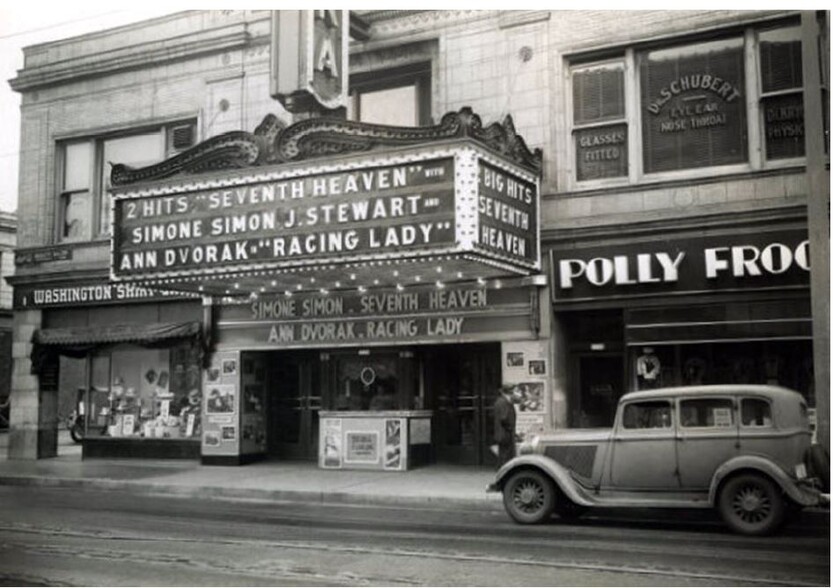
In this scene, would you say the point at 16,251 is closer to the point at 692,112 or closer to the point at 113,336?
the point at 113,336

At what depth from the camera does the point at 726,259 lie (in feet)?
47.7

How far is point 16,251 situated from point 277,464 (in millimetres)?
8149

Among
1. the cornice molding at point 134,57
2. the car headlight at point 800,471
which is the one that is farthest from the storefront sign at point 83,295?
the car headlight at point 800,471

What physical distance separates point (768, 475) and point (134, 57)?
51.0 ft

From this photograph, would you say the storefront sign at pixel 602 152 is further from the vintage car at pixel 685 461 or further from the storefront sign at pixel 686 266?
the vintage car at pixel 685 461

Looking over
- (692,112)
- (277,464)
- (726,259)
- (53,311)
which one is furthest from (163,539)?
(53,311)

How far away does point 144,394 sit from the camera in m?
20.0

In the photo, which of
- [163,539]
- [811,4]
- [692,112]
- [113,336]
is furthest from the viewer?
[113,336]

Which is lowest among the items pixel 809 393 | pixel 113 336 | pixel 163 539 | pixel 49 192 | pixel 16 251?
pixel 163 539

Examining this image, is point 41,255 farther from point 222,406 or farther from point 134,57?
point 222,406

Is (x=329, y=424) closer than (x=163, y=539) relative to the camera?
No

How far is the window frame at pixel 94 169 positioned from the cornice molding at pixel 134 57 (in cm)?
128

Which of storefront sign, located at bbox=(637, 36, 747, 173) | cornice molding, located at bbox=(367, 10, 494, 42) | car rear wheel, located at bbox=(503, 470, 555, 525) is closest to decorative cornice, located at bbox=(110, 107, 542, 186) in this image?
storefront sign, located at bbox=(637, 36, 747, 173)

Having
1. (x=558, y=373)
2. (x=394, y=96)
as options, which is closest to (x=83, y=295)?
(x=394, y=96)
